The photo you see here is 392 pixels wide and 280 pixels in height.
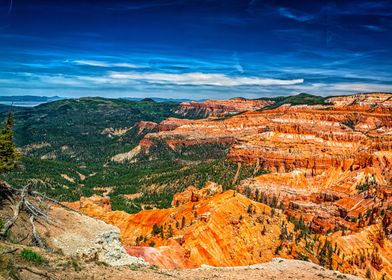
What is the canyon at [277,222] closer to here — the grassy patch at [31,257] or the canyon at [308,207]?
the canyon at [308,207]

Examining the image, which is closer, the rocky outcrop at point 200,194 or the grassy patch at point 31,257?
the grassy patch at point 31,257

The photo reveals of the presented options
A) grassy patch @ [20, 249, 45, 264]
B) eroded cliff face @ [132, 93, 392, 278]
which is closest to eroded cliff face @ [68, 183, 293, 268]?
eroded cliff face @ [132, 93, 392, 278]

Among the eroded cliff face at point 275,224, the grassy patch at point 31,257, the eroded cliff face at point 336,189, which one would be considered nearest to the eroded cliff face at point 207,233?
the eroded cliff face at point 275,224

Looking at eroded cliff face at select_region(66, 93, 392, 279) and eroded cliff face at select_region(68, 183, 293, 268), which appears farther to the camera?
eroded cliff face at select_region(66, 93, 392, 279)

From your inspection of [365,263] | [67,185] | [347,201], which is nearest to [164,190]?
[67,185]

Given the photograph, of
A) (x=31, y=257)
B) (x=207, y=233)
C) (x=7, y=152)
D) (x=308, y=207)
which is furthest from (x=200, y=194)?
(x=31, y=257)

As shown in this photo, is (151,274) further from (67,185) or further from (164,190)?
(67,185)

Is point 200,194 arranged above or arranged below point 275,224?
below

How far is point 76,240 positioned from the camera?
30234mm

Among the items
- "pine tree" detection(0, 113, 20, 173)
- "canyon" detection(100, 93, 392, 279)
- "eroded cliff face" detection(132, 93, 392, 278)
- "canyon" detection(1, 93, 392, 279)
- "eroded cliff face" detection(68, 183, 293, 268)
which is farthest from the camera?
"eroded cliff face" detection(132, 93, 392, 278)

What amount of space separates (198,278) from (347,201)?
90.6 meters

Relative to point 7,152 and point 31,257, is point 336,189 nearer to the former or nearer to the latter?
point 7,152

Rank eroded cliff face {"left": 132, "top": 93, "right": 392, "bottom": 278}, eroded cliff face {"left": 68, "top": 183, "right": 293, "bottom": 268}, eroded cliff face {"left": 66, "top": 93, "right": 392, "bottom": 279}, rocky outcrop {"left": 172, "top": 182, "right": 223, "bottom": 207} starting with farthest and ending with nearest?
rocky outcrop {"left": 172, "top": 182, "right": 223, "bottom": 207} → eroded cliff face {"left": 132, "top": 93, "right": 392, "bottom": 278} → eroded cliff face {"left": 66, "top": 93, "right": 392, "bottom": 279} → eroded cliff face {"left": 68, "top": 183, "right": 293, "bottom": 268}

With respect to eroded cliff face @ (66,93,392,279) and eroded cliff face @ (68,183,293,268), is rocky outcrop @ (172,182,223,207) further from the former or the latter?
eroded cliff face @ (68,183,293,268)
